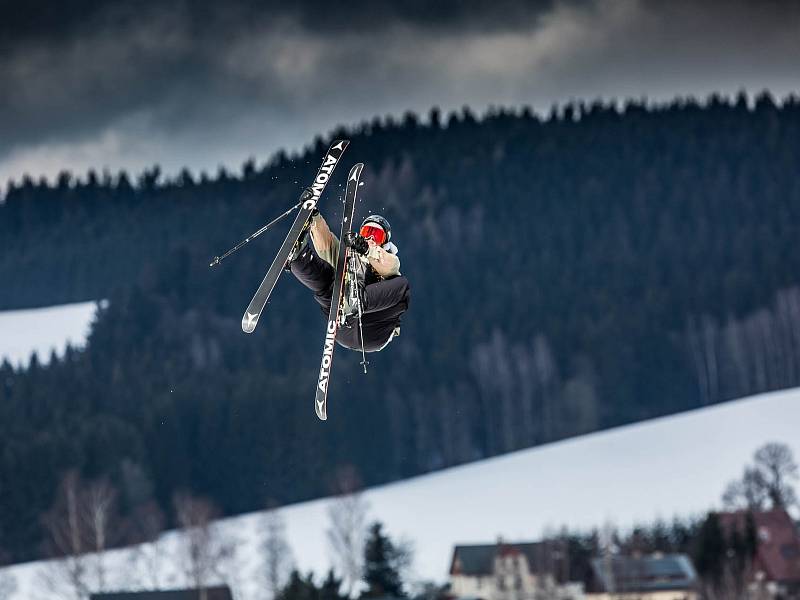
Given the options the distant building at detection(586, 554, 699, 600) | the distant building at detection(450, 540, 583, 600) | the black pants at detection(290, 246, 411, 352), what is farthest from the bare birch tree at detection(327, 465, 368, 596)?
the black pants at detection(290, 246, 411, 352)

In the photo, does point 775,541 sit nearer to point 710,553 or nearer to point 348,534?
point 710,553

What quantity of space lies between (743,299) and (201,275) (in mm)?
43349

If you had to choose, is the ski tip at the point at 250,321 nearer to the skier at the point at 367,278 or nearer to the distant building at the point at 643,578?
the skier at the point at 367,278

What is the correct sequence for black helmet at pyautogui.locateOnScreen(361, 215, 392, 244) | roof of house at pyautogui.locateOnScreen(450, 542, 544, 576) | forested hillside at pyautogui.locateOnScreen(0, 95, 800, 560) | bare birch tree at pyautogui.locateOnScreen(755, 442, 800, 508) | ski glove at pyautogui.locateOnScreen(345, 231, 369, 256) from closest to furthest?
ski glove at pyautogui.locateOnScreen(345, 231, 369, 256), black helmet at pyautogui.locateOnScreen(361, 215, 392, 244), roof of house at pyautogui.locateOnScreen(450, 542, 544, 576), bare birch tree at pyautogui.locateOnScreen(755, 442, 800, 508), forested hillside at pyautogui.locateOnScreen(0, 95, 800, 560)

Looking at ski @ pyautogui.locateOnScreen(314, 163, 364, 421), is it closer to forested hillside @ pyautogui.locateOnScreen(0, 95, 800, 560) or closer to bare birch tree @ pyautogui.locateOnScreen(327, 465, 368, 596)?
bare birch tree @ pyautogui.locateOnScreen(327, 465, 368, 596)

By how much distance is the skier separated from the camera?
12.8 metres

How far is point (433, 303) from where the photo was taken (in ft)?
451

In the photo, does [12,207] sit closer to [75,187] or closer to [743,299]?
[75,187]

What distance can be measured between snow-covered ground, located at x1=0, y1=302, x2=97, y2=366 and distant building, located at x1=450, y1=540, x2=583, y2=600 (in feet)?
233

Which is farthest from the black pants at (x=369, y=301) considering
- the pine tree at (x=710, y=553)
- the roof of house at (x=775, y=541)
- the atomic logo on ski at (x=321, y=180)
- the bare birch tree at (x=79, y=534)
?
the bare birch tree at (x=79, y=534)

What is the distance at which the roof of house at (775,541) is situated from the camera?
194 feet

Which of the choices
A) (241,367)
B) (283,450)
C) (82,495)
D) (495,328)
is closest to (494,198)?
(495,328)

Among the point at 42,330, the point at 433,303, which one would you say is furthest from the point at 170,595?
the point at 42,330

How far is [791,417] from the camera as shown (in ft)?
328
